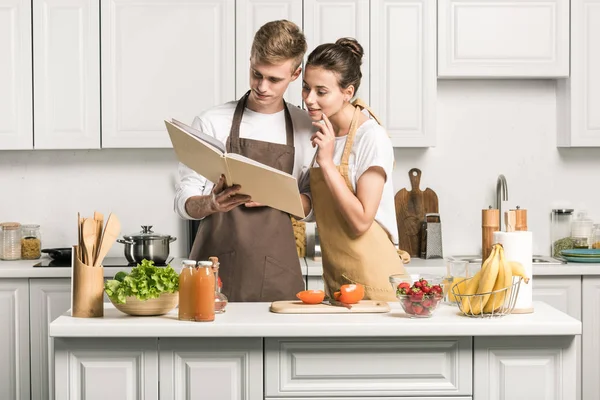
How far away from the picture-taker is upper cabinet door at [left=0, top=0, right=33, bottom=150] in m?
4.39

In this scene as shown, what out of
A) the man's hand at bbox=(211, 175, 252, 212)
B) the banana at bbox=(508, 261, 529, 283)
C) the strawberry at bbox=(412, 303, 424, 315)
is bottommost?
the strawberry at bbox=(412, 303, 424, 315)

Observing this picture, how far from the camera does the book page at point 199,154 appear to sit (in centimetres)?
263

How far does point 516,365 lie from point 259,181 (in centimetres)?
93

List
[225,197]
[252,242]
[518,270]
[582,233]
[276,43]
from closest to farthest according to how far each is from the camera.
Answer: [518,270], [225,197], [276,43], [252,242], [582,233]

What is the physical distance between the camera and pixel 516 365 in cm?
253

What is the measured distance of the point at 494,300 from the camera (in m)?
2.53

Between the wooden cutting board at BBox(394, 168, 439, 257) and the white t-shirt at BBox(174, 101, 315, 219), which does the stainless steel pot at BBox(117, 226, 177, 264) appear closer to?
the white t-shirt at BBox(174, 101, 315, 219)

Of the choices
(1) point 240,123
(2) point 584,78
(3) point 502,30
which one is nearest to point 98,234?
(1) point 240,123

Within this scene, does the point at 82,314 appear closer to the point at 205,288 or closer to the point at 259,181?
the point at 205,288

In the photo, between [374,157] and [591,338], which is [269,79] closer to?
[374,157]

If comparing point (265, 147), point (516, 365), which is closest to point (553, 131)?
point (265, 147)

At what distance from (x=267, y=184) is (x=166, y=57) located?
193cm

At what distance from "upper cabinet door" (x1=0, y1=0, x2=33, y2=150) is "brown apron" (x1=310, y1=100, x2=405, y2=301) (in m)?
2.02

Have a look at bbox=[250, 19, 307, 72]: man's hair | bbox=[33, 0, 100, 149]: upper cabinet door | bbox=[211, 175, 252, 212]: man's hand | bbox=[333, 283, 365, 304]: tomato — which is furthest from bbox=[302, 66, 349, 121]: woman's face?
bbox=[33, 0, 100, 149]: upper cabinet door
